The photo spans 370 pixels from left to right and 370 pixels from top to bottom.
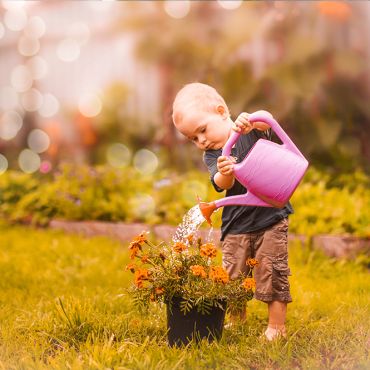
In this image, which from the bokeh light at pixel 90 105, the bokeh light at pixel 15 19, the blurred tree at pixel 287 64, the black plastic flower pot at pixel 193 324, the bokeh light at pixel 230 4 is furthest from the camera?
the bokeh light at pixel 15 19

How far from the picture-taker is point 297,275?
3.64 metres

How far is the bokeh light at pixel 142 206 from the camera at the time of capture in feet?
16.9

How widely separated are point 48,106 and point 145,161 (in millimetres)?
2058

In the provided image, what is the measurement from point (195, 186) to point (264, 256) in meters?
2.64

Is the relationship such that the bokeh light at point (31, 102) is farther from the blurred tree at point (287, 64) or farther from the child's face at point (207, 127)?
the child's face at point (207, 127)

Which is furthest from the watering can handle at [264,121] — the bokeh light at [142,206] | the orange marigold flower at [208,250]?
the bokeh light at [142,206]

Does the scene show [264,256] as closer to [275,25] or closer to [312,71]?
[312,71]

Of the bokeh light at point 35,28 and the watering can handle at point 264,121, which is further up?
the bokeh light at point 35,28

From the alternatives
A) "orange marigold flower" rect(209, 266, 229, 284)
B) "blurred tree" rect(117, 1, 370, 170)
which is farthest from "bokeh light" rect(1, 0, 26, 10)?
"orange marigold flower" rect(209, 266, 229, 284)

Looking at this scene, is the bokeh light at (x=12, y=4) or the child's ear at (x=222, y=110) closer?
the child's ear at (x=222, y=110)

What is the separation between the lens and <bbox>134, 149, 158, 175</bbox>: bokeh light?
6.54 meters

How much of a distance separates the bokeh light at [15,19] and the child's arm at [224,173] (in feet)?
20.5

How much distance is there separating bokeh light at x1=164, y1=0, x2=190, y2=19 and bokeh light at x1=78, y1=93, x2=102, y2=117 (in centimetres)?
135

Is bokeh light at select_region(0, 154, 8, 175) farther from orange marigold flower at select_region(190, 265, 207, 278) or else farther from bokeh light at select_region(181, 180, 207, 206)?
orange marigold flower at select_region(190, 265, 207, 278)
